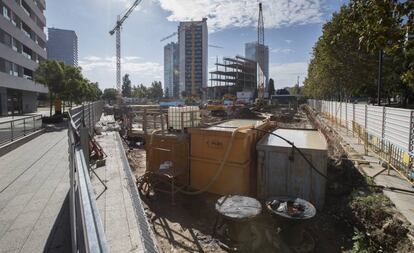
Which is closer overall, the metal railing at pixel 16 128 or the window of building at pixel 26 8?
the metal railing at pixel 16 128

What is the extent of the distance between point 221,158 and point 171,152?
1.88m

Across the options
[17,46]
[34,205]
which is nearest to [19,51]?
[17,46]

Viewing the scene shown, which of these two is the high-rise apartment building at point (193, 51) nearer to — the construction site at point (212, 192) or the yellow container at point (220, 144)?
the construction site at point (212, 192)

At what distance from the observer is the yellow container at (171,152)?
7.90 m

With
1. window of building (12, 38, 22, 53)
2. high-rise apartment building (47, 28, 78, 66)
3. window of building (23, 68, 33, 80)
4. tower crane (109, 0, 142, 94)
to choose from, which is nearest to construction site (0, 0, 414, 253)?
window of building (12, 38, 22, 53)

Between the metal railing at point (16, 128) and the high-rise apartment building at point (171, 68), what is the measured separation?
14844 centimetres

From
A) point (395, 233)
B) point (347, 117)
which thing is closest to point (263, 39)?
point (347, 117)

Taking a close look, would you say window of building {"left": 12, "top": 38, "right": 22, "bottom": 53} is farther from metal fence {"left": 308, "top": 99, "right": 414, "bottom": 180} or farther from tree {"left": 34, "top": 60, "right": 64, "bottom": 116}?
metal fence {"left": 308, "top": 99, "right": 414, "bottom": 180}

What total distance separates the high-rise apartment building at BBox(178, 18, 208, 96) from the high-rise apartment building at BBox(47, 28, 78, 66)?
75716 millimetres

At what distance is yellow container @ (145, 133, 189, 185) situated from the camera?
7902 millimetres

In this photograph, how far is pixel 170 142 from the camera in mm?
8109

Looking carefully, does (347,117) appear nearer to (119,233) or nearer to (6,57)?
(119,233)

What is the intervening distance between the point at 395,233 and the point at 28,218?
244 inches

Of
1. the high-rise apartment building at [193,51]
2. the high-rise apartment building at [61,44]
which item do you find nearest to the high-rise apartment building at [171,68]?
the high-rise apartment building at [193,51]
